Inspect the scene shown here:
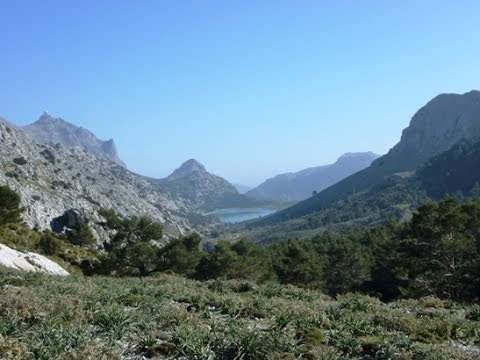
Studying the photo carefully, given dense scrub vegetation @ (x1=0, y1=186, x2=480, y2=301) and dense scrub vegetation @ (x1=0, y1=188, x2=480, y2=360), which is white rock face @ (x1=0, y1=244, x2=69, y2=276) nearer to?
dense scrub vegetation @ (x1=0, y1=186, x2=480, y2=301)

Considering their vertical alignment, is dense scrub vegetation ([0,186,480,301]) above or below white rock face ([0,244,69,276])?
below

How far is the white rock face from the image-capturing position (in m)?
39.0

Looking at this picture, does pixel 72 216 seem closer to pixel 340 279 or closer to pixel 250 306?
pixel 340 279

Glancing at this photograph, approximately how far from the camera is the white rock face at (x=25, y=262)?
3900 cm

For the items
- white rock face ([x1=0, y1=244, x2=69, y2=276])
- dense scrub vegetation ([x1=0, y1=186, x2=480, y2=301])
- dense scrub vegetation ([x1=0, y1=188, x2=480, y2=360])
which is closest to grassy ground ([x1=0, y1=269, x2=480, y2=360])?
dense scrub vegetation ([x1=0, y1=188, x2=480, y2=360])

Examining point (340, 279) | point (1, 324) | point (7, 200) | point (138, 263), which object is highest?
point (7, 200)

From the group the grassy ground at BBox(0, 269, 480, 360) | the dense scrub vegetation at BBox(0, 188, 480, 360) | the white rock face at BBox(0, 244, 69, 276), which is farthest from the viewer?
the white rock face at BBox(0, 244, 69, 276)

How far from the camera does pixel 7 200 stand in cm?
6469

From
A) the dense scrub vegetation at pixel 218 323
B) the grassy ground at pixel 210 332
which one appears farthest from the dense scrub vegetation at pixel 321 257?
the grassy ground at pixel 210 332

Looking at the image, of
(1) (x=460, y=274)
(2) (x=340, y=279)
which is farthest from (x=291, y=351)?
(2) (x=340, y=279)

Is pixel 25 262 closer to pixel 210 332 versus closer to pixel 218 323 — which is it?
pixel 218 323

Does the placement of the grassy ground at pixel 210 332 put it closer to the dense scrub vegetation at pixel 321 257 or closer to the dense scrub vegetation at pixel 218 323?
the dense scrub vegetation at pixel 218 323

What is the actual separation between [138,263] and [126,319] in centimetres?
4687

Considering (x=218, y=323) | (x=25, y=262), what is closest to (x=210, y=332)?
(x=218, y=323)
